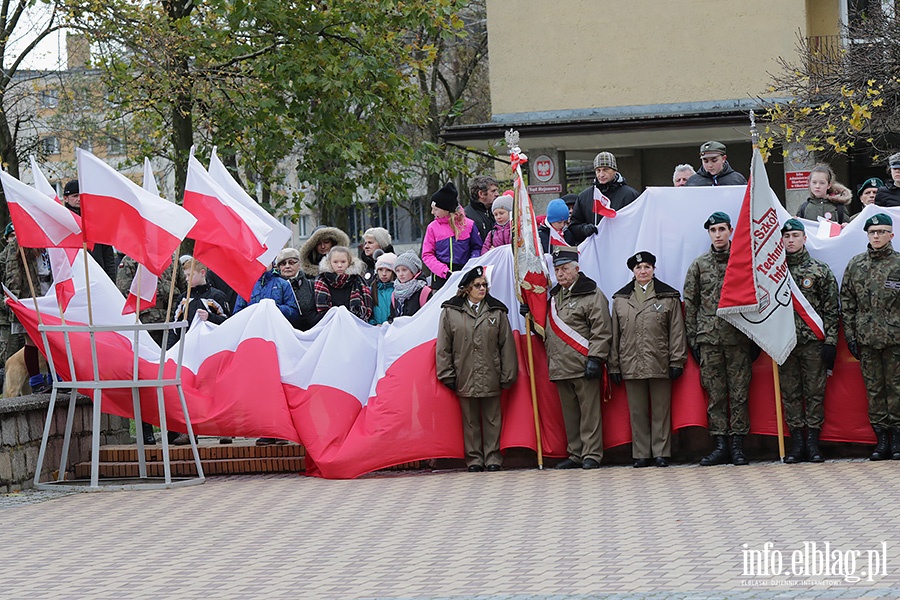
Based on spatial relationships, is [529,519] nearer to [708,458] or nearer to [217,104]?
[708,458]

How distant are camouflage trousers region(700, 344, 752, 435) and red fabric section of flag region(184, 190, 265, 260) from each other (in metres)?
3.83

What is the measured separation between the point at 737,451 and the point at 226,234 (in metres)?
4.62

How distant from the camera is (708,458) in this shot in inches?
454

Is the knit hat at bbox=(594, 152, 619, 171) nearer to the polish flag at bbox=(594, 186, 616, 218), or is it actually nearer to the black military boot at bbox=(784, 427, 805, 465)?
the polish flag at bbox=(594, 186, 616, 218)

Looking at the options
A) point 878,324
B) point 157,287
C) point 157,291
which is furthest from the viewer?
point 157,291

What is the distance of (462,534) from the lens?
29.1 feet

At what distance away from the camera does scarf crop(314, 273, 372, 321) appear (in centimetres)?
1288

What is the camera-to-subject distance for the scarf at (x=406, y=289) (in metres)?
12.8

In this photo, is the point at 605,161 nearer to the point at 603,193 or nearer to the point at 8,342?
the point at 603,193

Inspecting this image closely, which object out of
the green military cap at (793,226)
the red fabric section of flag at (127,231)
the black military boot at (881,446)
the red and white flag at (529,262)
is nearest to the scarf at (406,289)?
the red and white flag at (529,262)

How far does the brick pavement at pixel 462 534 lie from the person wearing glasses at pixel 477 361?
1.13ft

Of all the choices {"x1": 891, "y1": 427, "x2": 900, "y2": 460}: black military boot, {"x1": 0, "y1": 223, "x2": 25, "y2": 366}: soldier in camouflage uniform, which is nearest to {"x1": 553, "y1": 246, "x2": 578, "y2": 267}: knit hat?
{"x1": 891, "y1": 427, "x2": 900, "y2": 460}: black military boot

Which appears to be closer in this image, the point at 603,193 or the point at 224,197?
the point at 224,197

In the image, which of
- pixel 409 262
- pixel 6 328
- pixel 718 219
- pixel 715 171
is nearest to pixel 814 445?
pixel 718 219
